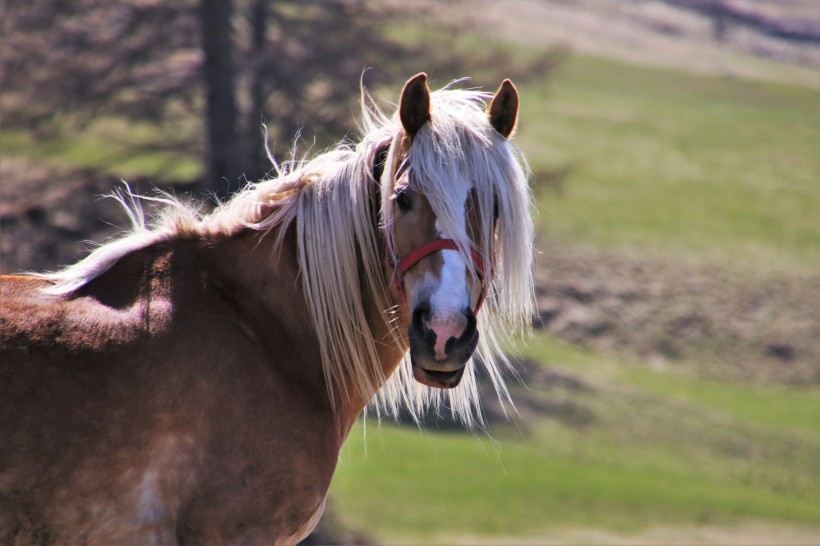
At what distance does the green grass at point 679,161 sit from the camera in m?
26.1

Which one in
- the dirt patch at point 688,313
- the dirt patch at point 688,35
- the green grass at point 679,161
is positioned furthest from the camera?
the dirt patch at point 688,35

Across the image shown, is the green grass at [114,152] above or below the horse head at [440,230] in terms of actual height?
below

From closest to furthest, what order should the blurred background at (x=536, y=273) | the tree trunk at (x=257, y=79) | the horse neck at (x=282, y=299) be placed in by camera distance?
1. the horse neck at (x=282, y=299)
2. the blurred background at (x=536, y=273)
3. the tree trunk at (x=257, y=79)

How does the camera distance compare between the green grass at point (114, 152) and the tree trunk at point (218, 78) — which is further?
the green grass at point (114, 152)

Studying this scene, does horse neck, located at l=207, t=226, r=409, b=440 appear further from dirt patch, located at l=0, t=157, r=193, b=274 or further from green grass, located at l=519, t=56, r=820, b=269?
green grass, located at l=519, t=56, r=820, b=269

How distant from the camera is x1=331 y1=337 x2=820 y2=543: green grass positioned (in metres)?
13.8

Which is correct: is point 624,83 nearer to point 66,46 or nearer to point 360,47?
point 360,47

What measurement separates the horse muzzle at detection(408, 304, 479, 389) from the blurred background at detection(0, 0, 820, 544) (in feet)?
17.5

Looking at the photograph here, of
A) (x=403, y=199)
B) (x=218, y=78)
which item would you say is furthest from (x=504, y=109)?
(x=218, y=78)

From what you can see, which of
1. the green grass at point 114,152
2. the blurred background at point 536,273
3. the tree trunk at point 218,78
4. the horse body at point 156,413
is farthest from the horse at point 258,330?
the green grass at point 114,152

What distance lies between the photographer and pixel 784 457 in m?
17.7

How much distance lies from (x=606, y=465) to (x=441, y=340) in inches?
570

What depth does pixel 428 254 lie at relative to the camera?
3223mm

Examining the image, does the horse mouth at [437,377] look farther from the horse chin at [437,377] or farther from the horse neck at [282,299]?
the horse neck at [282,299]
